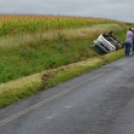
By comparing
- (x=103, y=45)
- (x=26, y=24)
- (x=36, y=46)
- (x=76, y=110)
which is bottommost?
(x=103, y=45)

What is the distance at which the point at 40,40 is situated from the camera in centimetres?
2572

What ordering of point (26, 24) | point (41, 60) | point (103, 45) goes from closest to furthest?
point (41, 60)
point (103, 45)
point (26, 24)

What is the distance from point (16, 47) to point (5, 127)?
14.0 metres

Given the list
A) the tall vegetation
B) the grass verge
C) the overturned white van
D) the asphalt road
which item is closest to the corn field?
the tall vegetation

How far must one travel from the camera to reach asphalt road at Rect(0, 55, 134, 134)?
8555 mm

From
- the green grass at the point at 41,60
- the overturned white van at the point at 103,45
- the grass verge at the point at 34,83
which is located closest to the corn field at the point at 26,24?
the green grass at the point at 41,60

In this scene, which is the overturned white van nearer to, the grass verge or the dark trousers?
the dark trousers

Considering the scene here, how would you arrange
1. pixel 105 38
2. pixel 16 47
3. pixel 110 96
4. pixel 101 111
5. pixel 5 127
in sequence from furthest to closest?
pixel 105 38 < pixel 16 47 < pixel 110 96 < pixel 101 111 < pixel 5 127

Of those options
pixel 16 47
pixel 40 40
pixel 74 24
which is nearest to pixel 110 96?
pixel 16 47

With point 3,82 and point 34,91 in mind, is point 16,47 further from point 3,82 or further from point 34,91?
A: point 34,91

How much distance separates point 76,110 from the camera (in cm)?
1041

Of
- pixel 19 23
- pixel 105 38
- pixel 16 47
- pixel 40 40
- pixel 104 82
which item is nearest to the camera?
pixel 104 82

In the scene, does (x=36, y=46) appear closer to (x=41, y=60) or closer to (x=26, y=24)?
(x=41, y=60)

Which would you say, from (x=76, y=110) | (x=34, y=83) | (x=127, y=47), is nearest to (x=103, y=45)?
(x=127, y=47)
